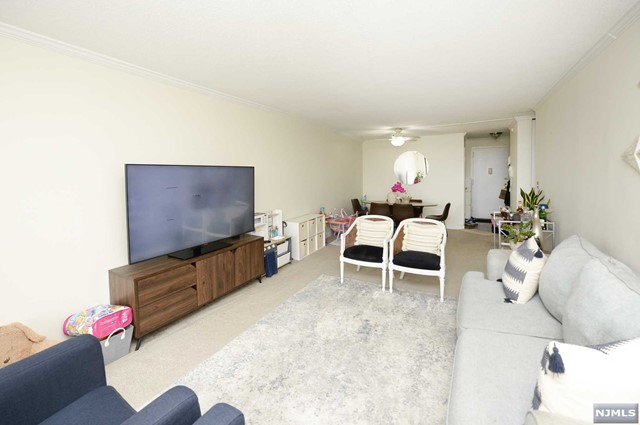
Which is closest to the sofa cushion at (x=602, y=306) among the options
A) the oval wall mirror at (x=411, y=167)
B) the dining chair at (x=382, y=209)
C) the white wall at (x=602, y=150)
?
the white wall at (x=602, y=150)

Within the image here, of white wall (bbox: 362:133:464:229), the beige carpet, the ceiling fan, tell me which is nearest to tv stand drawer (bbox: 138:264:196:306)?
the beige carpet

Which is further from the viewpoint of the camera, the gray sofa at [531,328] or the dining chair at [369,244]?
the dining chair at [369,244]

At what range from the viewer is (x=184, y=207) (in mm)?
2986

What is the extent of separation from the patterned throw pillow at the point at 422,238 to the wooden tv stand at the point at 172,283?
2132 millimetres

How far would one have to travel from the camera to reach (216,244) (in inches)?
139

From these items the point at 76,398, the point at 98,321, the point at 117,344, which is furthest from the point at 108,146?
the point at 76,398

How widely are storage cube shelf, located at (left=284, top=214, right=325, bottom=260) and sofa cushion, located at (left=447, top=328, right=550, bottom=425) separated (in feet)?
11.2

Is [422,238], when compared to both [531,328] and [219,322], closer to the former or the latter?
[531,328]

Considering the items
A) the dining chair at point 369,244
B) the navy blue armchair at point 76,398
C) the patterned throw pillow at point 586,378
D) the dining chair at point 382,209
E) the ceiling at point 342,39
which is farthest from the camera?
the dining chair at point 382,209

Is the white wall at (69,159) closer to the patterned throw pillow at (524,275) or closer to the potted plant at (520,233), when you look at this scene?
the patterned throw pillow at (524,275)

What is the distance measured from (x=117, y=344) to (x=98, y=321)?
27 cm

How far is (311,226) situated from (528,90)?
3.73 metres

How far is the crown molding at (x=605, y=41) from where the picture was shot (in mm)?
1962

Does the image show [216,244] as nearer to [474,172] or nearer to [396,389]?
[396,389]
